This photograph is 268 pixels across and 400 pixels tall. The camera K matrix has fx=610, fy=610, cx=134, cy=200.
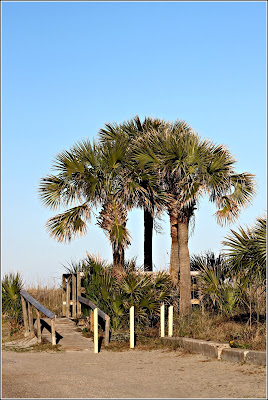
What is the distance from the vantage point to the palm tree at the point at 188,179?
1870cm

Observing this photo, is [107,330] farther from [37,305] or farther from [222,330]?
[222,330]

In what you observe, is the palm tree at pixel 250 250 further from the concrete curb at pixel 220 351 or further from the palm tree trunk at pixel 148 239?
the palm tree trunk at pixel 148 239

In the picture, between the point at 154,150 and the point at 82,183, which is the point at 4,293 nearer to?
the point at 82,183

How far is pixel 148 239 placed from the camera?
23.3 metres

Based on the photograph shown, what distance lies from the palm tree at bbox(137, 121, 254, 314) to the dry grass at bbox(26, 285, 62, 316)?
193 inches

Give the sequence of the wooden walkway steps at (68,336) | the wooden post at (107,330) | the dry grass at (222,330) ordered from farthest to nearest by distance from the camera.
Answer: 1. the wooden walkway steps at (68,336)
2. the wooden post at (107,330)
3. the dry grass at (222,330)

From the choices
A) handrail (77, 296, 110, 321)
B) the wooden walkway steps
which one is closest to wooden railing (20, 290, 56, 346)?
the wooden walkway steps

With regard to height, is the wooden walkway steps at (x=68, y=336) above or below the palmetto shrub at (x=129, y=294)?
below

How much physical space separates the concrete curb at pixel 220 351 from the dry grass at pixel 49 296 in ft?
23.4

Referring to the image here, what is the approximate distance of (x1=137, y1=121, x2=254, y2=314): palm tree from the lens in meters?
18.7

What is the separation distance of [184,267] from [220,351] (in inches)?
205

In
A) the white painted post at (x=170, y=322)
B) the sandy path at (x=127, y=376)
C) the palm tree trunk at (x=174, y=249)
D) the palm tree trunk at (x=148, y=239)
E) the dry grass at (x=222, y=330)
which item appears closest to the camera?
the sandy path at (x=127, y=376)

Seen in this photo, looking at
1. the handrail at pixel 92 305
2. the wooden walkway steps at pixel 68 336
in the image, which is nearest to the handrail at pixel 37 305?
the wooden walkway steps at pixel 68 336

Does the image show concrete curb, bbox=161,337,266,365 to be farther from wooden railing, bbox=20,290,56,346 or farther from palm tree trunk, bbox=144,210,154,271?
palm tree trunk, bbox=144,210,154,271
